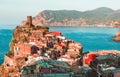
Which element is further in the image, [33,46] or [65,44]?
[65,44]

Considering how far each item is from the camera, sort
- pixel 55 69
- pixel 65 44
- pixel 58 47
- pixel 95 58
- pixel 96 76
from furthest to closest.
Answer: pixel 65 44, pixel 58 47, pixel 95 58, pixel 96 76, pixel 55 69

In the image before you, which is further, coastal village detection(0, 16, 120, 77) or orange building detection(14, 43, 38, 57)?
orange building detection(14, 43, 38, 57)

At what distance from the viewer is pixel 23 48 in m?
50.9

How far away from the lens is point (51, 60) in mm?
37094

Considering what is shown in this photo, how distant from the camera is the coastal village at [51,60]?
32.8 metres

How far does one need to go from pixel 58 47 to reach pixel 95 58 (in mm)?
13023

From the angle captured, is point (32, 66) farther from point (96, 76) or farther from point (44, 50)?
point (44, 50)

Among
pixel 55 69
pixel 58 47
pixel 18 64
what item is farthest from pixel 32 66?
pixel 58 47

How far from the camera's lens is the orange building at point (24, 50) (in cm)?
5050

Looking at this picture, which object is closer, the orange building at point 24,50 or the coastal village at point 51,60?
the coastal village at point 51,60

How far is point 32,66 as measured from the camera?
34.5m

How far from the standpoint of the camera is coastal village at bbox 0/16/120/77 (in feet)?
108

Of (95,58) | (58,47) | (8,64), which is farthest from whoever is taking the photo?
(58,47)

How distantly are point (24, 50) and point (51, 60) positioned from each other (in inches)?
580
